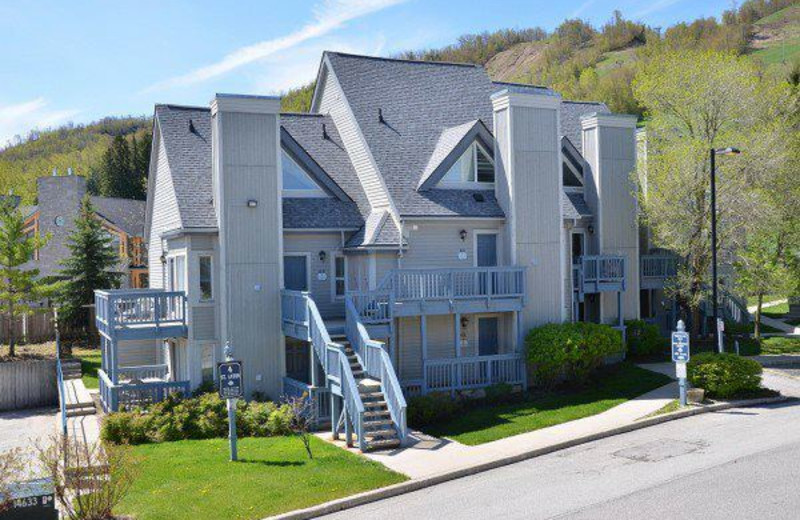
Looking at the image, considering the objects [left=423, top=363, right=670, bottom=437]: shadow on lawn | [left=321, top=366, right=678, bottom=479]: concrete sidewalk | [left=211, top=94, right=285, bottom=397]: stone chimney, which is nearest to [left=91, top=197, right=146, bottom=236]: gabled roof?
[left=211, top=94, right=285, bottom=397]: stone chimney

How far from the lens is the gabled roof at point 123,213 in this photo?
53278 millimetres

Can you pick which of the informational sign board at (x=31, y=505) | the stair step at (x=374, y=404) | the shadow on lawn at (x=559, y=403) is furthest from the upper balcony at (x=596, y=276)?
the informational sign board at (x=31, y=505)

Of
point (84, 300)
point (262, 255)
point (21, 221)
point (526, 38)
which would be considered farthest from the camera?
point (526, 38)

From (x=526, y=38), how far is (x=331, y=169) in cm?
16662

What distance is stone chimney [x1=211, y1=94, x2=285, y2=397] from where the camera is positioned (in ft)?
76.1

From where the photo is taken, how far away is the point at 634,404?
22.2 m

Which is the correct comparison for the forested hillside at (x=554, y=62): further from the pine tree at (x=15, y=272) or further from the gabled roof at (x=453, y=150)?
the gabled roof at (x=453, y=150)

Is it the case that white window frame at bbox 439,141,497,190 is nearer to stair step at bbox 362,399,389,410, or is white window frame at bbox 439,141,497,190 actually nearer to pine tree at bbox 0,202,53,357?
stair step at bbox 362,399,389,410

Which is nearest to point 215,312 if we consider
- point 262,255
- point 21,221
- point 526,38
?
point 262,255

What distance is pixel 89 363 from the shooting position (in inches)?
1291

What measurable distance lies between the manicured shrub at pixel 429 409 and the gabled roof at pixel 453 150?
7280mm

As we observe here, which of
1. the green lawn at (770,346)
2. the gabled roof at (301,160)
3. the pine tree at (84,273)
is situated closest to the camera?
the gabled roof at (301,160)

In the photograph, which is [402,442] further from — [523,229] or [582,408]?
[523,229]

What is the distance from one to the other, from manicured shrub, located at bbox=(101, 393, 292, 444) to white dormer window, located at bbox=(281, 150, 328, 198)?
748 centimetres
